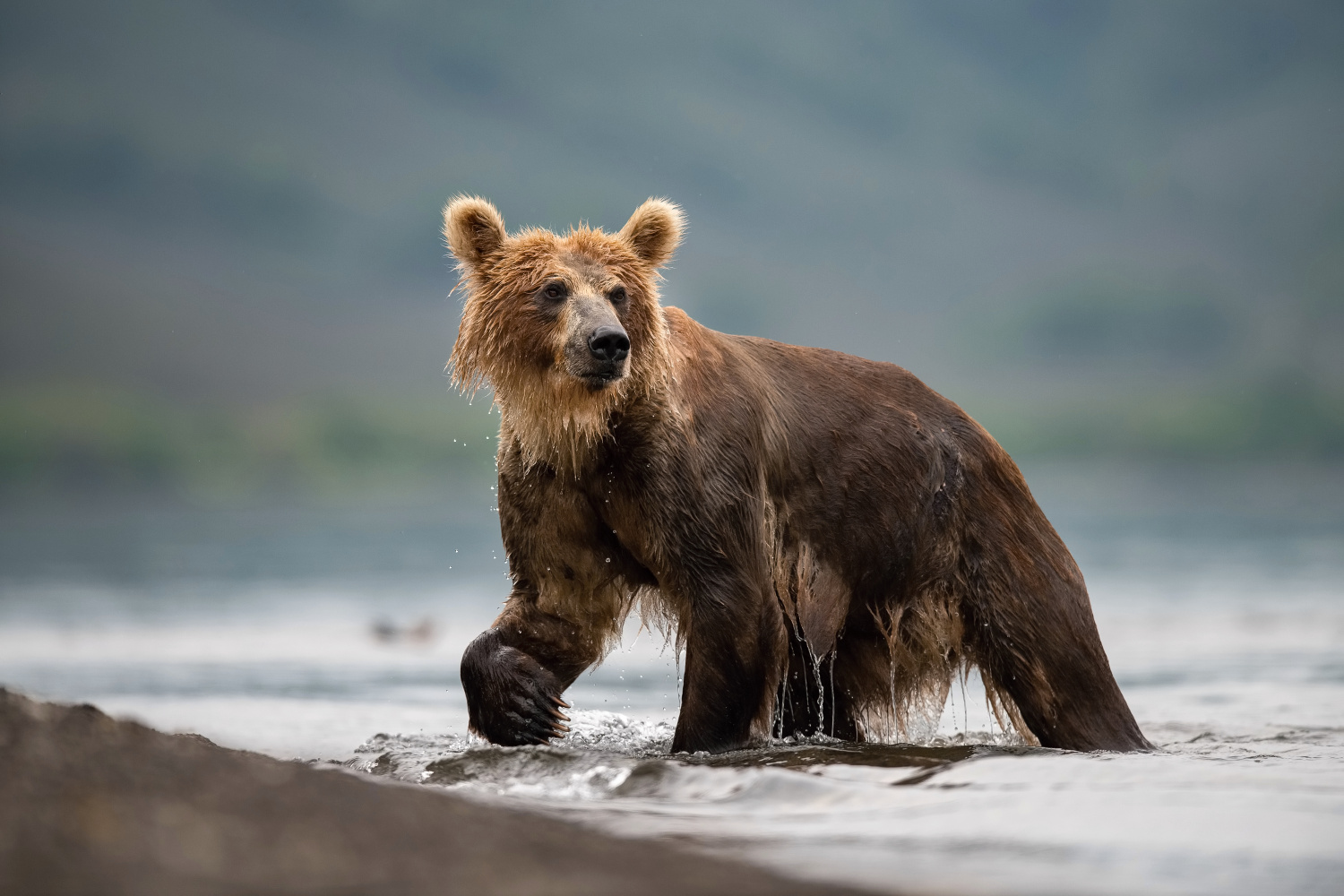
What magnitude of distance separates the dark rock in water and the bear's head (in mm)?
1993

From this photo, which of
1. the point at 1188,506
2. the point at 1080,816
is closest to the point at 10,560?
the point at 1080,816

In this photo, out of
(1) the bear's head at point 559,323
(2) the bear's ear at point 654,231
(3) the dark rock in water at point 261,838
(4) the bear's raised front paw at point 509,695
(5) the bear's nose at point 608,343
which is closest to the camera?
(3) the dark rock in water at point 261,838

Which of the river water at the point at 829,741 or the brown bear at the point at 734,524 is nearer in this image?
the river water at the point at 829,741

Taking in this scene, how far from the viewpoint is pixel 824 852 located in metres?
2.82

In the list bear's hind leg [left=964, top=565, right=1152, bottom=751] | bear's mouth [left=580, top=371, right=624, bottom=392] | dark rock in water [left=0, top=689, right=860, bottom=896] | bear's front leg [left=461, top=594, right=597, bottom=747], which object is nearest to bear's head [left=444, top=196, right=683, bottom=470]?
bear's mouth [left=580, top=371, right=624, bottom=392]

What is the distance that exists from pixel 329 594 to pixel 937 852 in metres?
20.1

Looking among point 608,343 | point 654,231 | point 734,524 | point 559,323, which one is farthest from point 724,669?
point 654,231

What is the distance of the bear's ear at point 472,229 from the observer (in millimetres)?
5035

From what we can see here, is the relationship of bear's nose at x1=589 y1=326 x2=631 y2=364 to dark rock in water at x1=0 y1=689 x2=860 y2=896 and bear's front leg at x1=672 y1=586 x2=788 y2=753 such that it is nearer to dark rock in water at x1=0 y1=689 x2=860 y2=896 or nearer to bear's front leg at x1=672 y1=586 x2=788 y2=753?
bear's front leg at x1=672 y1=586 x2=788 y2=753

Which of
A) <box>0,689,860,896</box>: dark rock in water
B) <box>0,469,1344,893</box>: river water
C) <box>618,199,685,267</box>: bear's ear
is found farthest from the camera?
<box>618,199,685,267</box>: bear's ear

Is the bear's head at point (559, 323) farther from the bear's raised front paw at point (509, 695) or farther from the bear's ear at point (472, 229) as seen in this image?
the bear's raised front paw at point (509, 695)

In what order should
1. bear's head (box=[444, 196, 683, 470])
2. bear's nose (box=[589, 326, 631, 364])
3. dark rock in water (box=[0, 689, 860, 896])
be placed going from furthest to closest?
1. bear's head (box=[444, 196, 683, 470])
2. bear's nose (box=[589, 326, 631, 364])
3. dark rock in water (box=[0, 689, 860, 896])

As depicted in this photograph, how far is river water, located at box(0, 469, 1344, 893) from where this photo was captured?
115 inches

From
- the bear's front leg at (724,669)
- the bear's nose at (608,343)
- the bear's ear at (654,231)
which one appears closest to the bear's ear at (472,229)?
the bear's ear at (654,231)
